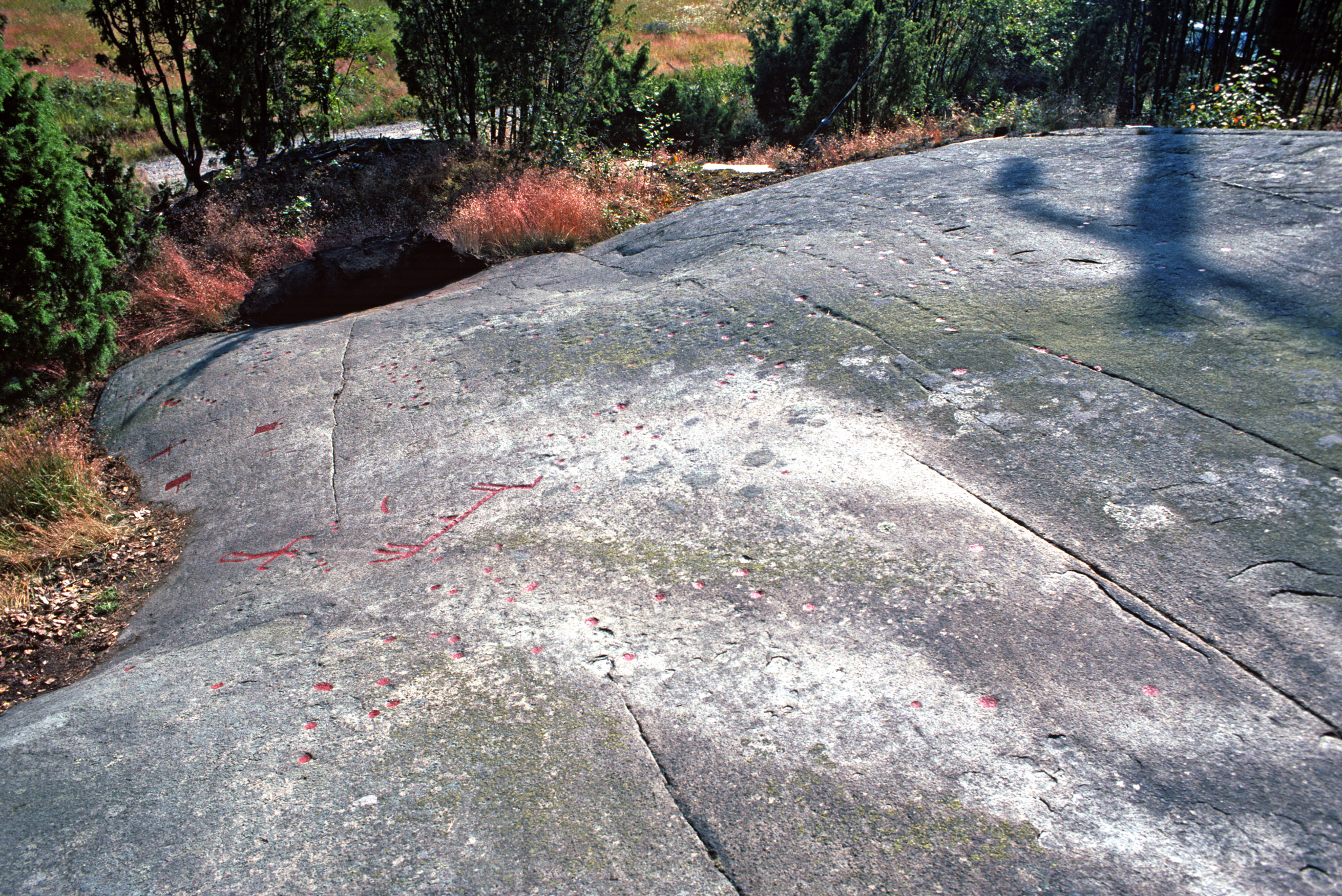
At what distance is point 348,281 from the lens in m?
6.65

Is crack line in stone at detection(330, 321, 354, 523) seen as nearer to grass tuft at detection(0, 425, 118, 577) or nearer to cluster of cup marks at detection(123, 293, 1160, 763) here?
cluster of cup marks at detection(123, 293, 1160, 763)

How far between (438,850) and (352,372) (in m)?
3.96

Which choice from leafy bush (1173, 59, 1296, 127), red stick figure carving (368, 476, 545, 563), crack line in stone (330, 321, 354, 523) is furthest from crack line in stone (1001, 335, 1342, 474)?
leafy bush (1173, 59, 1296, 127)

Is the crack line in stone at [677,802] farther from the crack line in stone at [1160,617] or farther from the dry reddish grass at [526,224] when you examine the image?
the dry reddish grass at [526,224]

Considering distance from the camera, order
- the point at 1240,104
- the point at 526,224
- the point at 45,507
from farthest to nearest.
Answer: the point at 526,224 → the point at 1240,104 → the point at 45,507

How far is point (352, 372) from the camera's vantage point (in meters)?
5.31

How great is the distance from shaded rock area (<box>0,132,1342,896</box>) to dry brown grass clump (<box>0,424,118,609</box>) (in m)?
0.35

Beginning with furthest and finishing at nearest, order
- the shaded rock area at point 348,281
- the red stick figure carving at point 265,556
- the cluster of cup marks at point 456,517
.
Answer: the shaded rock area at point 348,281 < the red stick figure carving at point 265,556 < the cluster of cup marks at point 456,517

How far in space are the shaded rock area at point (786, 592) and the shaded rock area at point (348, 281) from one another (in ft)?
4.00

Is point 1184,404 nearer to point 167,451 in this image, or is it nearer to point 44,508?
point 167,451

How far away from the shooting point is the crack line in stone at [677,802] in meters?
1.92

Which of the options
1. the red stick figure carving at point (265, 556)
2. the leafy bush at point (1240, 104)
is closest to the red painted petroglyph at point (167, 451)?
the red stick figure carving at point (265, 556)

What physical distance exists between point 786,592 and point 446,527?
1.69m

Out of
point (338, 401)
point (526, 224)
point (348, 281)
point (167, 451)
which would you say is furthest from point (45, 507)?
point (526, 224)
